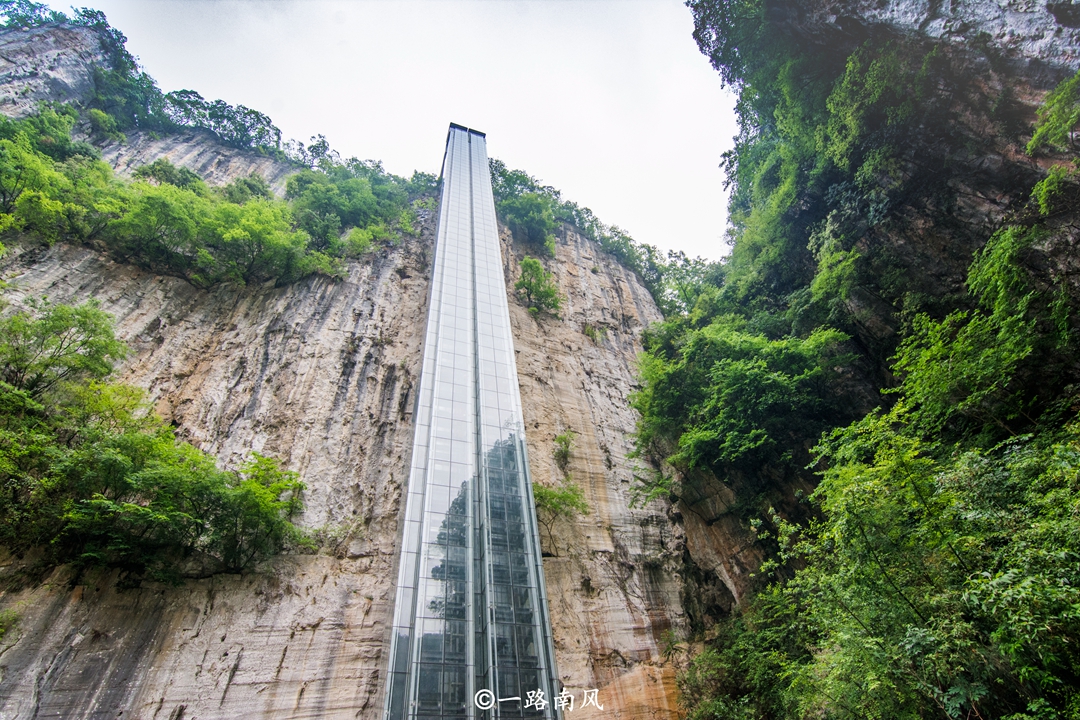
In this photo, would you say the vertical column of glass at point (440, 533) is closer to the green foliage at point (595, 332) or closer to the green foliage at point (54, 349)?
the green foliage at point (595, 332)

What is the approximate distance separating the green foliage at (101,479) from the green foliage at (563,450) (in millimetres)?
7719

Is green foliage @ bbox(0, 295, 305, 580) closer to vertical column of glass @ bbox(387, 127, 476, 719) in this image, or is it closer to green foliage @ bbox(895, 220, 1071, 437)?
vertical column of glass @ bbox(387, 127, 476, 719)

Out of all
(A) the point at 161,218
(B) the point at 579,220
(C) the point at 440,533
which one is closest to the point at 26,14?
(A) the point at 161,218

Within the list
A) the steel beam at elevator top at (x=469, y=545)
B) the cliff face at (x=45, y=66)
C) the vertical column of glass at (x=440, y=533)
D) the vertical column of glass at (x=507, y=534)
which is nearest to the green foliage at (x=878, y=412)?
the vertical column of glass at (x=507, y=534)

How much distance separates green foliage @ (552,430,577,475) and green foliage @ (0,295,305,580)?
7719 mm

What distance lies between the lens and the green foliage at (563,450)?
15773mm

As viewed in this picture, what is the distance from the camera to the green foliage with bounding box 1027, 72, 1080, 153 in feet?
25.1

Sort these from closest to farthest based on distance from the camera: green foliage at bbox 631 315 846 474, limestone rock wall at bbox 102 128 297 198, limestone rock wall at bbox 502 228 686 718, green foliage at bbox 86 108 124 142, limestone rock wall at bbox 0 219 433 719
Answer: limestone rock wall at bbox 0 219 433 719 → limestone rock wall at bbox 502 228 686 718 → green foliage at bbox 631 315 846 474 → limestone rock wall at bbox 102 128 297 198 → green foliage at bbox 86 108 124 142

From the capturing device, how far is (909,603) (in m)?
6.64

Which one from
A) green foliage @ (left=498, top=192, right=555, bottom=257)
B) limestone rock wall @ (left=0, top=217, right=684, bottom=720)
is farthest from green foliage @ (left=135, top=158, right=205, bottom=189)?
green foliage @ (left=498, top=192, right=555, bottom=257)

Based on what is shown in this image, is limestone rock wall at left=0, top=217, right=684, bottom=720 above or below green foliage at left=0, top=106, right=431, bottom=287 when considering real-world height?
below

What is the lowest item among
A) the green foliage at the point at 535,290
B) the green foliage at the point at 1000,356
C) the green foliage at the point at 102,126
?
the green foliage at the point at 1000,356

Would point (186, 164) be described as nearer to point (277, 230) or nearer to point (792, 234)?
point (277, 230)
